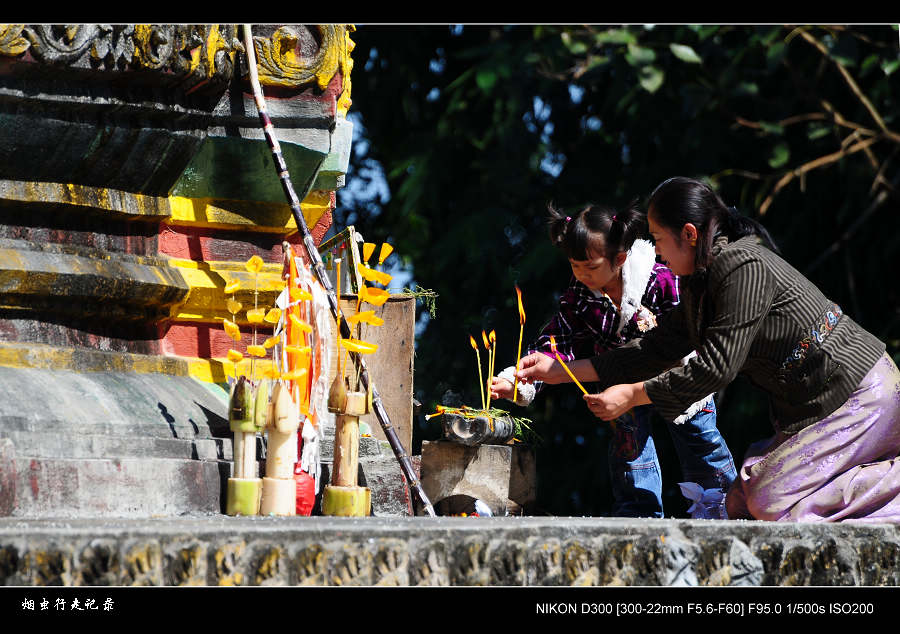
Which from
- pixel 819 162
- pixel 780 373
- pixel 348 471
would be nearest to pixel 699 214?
pixel 780 373

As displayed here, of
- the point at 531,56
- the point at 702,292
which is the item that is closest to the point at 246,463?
the point at 702,292

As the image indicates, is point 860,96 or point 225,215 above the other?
point 860,96

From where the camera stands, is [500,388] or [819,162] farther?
[819,162]

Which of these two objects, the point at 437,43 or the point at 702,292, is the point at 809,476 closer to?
the point at 702,292

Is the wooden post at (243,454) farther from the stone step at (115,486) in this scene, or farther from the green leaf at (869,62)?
the green leaf at (869,62)

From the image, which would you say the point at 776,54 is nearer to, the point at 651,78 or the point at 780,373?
the point at 651,78

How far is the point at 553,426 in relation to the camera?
7492 mm

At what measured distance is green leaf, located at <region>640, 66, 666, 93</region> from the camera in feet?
20.7

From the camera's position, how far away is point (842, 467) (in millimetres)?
3164

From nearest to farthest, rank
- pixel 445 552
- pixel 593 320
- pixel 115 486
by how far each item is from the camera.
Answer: pixel 445 552, pixel 115 486, pixel 593 320

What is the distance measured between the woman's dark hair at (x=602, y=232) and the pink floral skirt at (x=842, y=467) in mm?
935

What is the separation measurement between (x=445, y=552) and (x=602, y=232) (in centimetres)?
171

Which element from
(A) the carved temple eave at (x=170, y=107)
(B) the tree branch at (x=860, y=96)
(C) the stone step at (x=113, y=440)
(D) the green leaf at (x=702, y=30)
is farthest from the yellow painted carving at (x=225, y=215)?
(B) the tree branch at (x=860, y=96)

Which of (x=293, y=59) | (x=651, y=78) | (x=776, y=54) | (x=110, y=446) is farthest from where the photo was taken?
(x=651, y=78)
